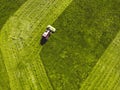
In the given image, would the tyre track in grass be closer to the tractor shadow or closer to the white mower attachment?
the tractor shadow

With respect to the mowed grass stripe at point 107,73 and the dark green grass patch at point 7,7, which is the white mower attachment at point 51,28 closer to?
the dark green grass patch at point 7,7

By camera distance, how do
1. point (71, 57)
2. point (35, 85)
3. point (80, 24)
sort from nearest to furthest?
point (35, 85) < point (71, 57) < point (80, 24)

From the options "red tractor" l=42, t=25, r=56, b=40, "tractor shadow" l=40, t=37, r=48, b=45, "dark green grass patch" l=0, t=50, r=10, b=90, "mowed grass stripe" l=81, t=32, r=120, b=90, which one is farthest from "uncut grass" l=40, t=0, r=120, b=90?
"dark green grass patch" l=0, t=50, r=10, b=90

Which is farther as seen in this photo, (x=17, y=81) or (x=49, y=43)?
(x=49, y=43)

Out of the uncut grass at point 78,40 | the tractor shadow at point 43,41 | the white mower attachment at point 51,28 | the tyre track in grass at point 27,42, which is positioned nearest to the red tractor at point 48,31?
the white mower attachment at point 51,28

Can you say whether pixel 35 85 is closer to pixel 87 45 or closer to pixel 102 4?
pixel 87 45

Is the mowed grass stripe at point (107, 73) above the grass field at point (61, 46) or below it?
below

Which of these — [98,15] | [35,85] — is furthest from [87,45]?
[35,85]
